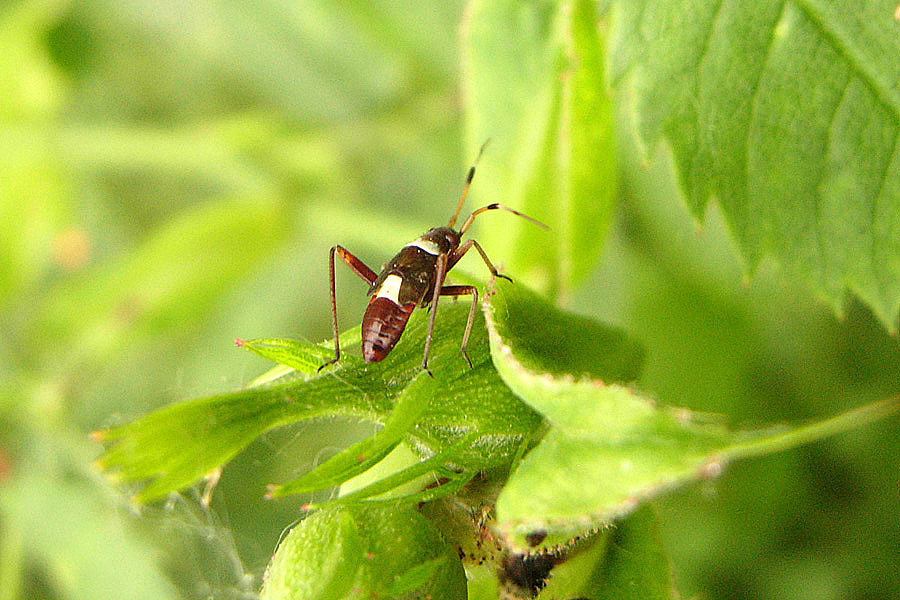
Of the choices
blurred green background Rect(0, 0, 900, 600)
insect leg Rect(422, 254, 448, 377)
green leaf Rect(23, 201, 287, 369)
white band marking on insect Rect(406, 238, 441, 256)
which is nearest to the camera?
insect leg Rect(422, 254, 448, 377)

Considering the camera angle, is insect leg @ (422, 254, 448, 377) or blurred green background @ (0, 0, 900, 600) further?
blurred green background @ (0, 0, 900, 600)

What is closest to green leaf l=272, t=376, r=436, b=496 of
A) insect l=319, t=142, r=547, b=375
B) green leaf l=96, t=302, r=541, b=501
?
green leaf l=96, t=302, r=541, b=501

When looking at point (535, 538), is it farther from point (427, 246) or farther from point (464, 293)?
point (427, 246)

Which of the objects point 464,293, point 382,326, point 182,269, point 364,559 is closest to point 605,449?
point 364,559

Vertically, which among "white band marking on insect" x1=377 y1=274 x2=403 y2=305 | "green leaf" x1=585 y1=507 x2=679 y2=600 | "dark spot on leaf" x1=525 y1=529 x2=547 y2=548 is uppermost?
"white band marking on insect" x1=377 y1=274 x2=403 y2=305

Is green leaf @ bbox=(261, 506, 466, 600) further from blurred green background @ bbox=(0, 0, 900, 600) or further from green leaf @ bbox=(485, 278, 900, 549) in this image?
blurred green background @ bbox=(0, 0, 900, 600)
